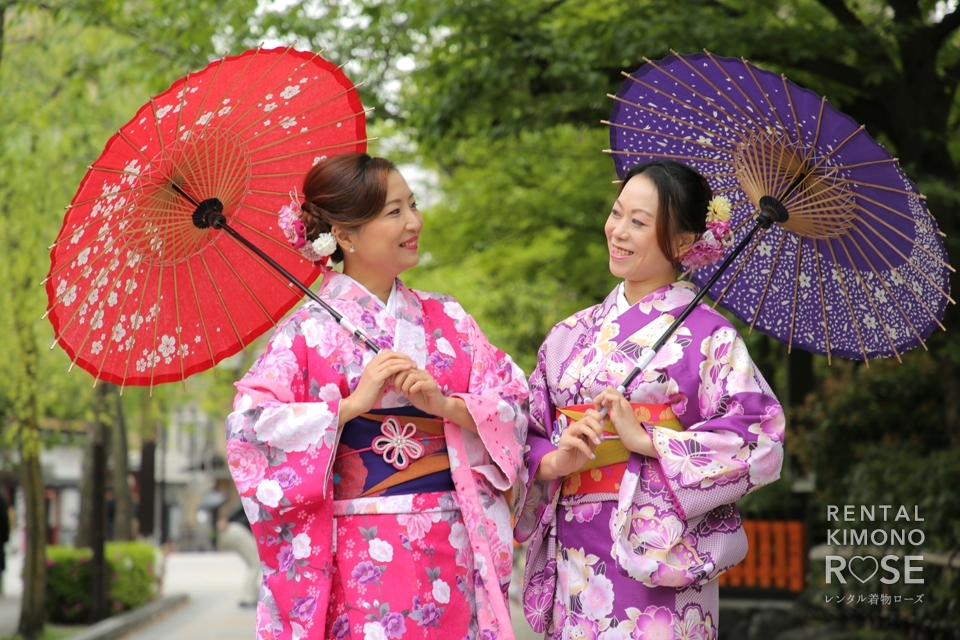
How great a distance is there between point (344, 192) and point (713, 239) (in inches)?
44.9

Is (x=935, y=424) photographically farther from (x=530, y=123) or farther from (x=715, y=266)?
(x=715, y=266)

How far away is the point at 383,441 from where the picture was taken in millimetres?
3301

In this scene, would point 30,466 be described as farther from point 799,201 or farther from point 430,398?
point 799,201

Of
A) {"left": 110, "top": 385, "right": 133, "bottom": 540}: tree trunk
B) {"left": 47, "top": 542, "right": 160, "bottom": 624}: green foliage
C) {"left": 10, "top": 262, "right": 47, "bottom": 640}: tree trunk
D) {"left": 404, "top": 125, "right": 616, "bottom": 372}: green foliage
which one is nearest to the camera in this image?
{"left": 10, "top": 262, "right": 47, "bottom": 640}: tree trunk

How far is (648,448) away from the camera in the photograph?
3.29m

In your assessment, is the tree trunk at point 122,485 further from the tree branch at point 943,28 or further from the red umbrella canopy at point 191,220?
the red umbrella canopy at point 191,220

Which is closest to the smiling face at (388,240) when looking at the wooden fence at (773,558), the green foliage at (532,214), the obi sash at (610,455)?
the obi sash at (610,455)

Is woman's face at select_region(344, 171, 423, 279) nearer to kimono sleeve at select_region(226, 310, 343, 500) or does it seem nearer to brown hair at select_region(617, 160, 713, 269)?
kimono sleeve at select_region(226, 310, 343, 500)

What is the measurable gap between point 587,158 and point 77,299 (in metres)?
8.01

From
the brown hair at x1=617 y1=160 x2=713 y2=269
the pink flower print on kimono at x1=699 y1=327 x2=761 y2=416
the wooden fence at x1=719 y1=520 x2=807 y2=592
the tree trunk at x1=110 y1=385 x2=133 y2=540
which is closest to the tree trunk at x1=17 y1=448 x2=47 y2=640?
the tree trunk at x1=110 y1=385 x2=133 y2=540

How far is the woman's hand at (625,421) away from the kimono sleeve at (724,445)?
0.04 meters

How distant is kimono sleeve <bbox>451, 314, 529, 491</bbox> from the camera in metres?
3.35

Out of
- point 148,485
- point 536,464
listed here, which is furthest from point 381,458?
point 148,485

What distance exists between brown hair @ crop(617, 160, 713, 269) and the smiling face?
29.0 inches
